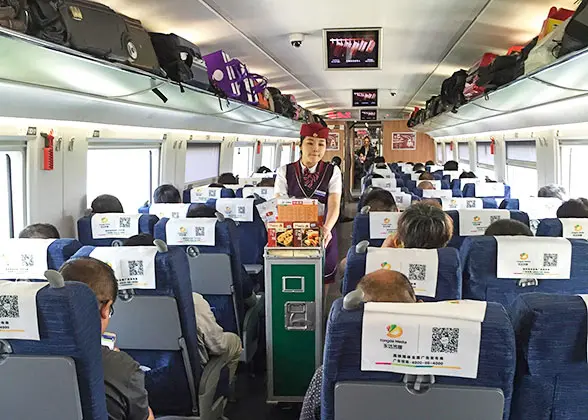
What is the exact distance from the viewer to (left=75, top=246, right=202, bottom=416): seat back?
2844 millimetres

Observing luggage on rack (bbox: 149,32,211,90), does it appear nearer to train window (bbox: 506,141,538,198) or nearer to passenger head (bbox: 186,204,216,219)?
passenger head (bbox: 186,204,216,219)

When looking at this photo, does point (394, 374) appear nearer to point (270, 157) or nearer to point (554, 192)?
point (554, 192)

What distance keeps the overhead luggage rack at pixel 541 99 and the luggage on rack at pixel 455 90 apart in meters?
0.12

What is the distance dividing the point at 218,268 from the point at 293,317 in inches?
25.2

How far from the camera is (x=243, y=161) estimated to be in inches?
553

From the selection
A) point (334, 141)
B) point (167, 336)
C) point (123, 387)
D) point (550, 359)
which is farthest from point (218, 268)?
point (334, 141)

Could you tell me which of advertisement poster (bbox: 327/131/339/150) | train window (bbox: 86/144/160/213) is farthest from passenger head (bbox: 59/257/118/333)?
advertisement poster (bbox: 327/131/339/150)

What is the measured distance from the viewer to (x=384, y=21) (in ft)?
18.9

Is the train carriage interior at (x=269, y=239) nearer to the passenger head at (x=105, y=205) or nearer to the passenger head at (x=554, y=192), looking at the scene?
the passenger head at (x=105, y=205)

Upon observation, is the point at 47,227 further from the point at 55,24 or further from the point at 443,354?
the point at 443,354

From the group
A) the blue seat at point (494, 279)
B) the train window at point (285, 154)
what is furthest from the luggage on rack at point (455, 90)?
the train window at point (285, 154)

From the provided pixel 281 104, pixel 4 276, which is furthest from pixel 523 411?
pixel 281 104

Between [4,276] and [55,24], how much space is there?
1.41 meters

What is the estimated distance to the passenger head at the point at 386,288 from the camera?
2.17 m
